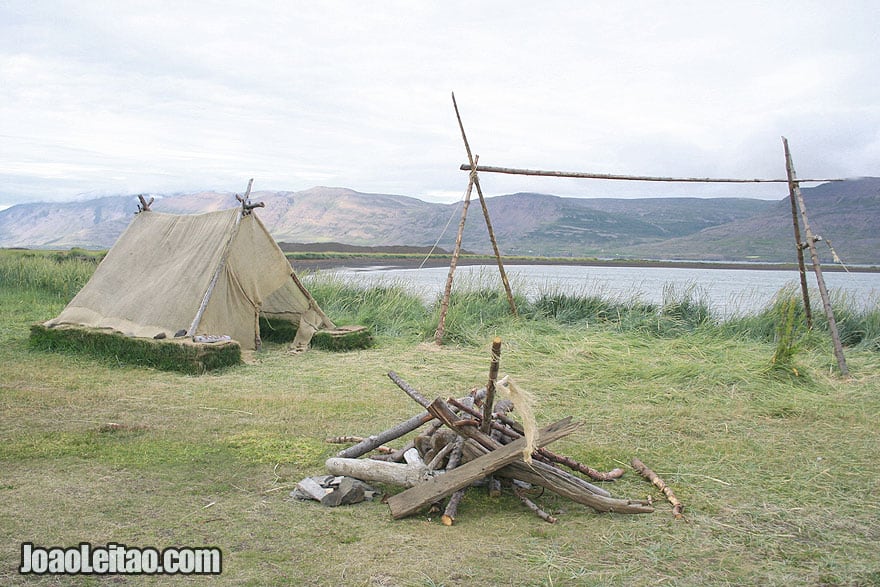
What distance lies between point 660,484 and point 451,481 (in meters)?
1.46

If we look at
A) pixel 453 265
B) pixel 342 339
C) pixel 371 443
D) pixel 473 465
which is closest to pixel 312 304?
pixel 342 339

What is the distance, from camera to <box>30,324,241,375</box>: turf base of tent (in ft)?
25.7

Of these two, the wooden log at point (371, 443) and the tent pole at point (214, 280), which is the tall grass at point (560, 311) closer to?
the tent pole at point (214, 280)

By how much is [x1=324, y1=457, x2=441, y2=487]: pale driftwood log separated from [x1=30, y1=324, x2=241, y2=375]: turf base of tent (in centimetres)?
409

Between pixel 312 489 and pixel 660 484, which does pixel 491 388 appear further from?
pixel 660 484

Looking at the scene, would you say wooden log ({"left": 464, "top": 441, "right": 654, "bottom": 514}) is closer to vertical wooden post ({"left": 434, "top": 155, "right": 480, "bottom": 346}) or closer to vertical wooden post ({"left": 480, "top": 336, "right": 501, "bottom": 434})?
vertical wooden post ({"left": 480, "top": 336, "right": 501, "bottom": 434})

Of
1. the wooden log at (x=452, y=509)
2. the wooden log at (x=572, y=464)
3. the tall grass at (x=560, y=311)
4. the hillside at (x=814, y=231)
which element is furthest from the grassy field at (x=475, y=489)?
the hillside at (x=814, y=231)

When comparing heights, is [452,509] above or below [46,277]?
below

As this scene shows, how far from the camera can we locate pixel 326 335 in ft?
32.0

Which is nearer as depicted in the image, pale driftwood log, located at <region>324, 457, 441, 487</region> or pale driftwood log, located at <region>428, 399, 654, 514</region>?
pale driftwood log, located at <region>428, 399, 654, 514</region>

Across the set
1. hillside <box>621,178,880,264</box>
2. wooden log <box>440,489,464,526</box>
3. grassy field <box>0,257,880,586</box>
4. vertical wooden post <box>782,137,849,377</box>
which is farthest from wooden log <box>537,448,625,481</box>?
hillside <box>621,178,880,264</box>

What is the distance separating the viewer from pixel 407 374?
8.12m

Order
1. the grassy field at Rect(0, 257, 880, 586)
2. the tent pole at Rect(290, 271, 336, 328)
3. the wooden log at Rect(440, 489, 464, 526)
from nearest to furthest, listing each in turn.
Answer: the grassy field at Rect(0, 257, 880, 586)
the wooden log at Rect(440, 489, 464, 526)
the tent pole at Rect(290, 271, 336, 328)

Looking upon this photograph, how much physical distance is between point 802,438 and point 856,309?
6.54 m
